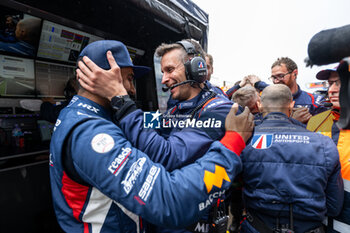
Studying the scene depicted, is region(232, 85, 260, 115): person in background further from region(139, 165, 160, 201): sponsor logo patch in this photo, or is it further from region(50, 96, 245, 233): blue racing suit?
region(139, 165, 160, 201): sponsor logo patch

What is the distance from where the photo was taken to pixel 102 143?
0.74 metres

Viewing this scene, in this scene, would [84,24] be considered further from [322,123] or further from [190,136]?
[322,123]

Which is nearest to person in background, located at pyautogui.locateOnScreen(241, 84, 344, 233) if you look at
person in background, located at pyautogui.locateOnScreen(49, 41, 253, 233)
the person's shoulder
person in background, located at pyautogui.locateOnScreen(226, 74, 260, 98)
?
the person's shoulder

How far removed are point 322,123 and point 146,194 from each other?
1.58 meters

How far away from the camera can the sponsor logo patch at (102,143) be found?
0.73 m

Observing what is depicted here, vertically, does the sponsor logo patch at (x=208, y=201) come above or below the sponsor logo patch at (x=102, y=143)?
below

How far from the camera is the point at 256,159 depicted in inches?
57.4

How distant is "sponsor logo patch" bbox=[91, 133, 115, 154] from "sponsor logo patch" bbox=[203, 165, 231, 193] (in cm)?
39

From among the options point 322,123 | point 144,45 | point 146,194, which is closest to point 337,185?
point 322,123

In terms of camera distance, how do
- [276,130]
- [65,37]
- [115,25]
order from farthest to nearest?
1. [115,25]
2. [65,37]
3. [276,130]

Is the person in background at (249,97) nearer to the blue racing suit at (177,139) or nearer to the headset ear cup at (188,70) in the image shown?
the headset ear cup at (188,70)

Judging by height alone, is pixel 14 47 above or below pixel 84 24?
below

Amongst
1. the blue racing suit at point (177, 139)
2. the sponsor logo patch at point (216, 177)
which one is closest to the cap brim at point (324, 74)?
the blue racing suit at point (177, 139)

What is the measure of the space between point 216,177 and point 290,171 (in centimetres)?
90
